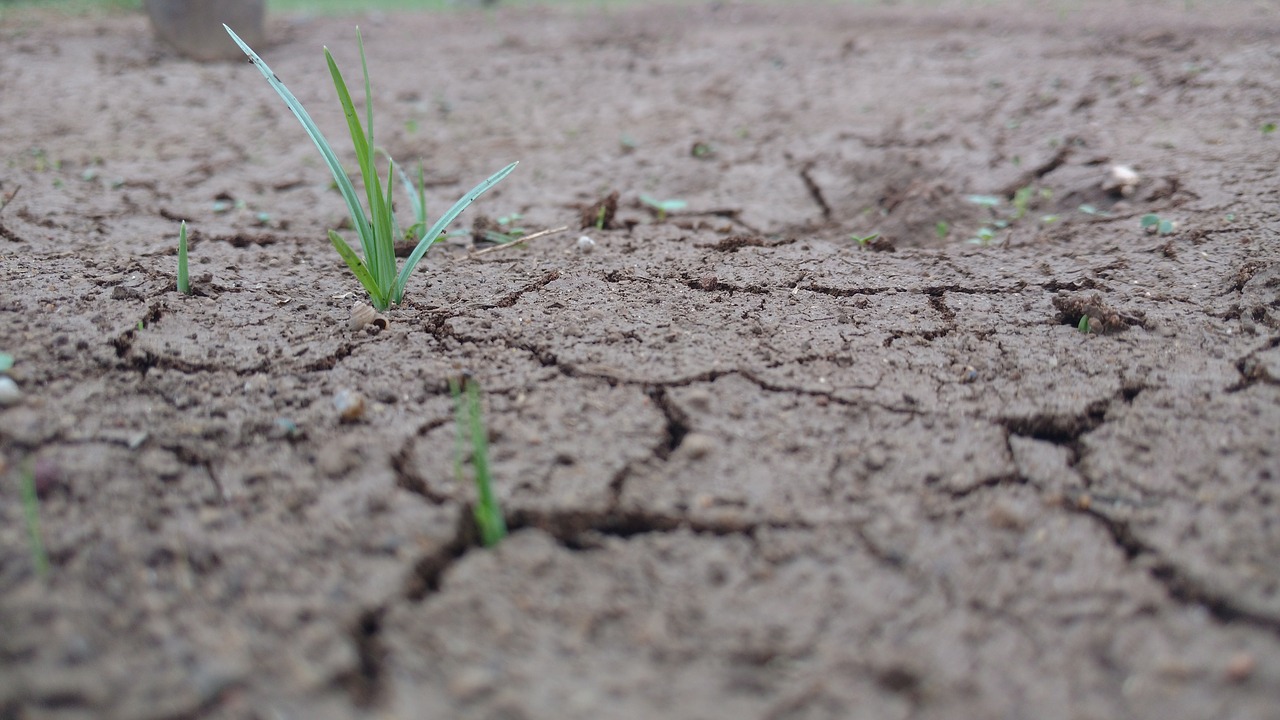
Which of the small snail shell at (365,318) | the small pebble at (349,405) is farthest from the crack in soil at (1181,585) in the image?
the small snail shell at (365,318)

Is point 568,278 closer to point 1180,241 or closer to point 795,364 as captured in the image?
point 795,364

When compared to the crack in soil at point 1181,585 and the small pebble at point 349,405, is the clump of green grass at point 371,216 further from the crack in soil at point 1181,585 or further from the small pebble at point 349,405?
the crack in soil at point 1181,585

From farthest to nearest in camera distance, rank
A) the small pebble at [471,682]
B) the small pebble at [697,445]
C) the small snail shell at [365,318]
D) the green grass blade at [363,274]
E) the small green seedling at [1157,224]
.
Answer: the small green seedling at [1157,224]
the small snail shell at [365,318]
the green grass blade at [363,274]
the small pebble at [697,445]
the small pebble at [471,682]

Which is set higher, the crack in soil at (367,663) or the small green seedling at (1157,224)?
the small green seedling at (1157,224)

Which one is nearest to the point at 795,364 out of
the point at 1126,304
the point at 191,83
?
the point at 1126,304

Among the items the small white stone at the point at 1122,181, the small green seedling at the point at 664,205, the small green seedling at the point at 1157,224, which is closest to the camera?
the small green seedling at the point at 1157,224

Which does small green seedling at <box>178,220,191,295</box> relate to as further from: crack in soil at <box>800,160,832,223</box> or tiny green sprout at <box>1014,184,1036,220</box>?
tiny green sprout at <box>1014,184,1036,220</box>

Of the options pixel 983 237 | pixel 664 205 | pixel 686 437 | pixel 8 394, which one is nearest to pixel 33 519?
pixel 8 394
